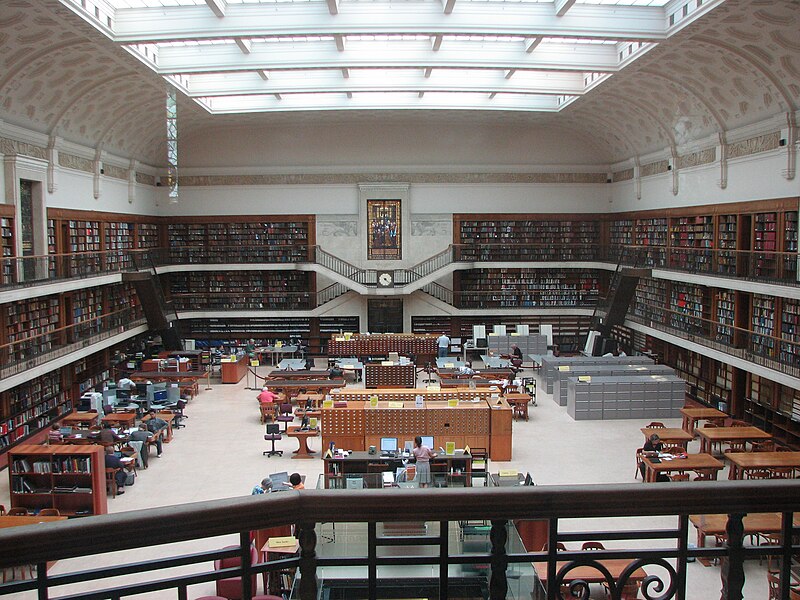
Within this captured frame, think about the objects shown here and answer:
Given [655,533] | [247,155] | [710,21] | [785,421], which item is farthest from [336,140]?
[655,533]

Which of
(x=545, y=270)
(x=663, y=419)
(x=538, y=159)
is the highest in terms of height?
(x=538, y=159)

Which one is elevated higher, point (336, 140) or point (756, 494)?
point (336, 140)

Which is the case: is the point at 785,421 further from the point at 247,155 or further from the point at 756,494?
the point at 247,155

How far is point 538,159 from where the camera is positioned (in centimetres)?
2188

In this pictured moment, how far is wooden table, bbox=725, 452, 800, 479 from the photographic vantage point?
916cm

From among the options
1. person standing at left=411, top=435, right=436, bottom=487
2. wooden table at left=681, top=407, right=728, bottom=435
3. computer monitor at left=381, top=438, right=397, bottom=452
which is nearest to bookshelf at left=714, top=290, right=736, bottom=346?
wooden table at left=681, top=407, right=728, bottom=435

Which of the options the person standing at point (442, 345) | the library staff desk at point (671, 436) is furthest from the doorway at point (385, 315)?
the library staff desk at point (671, 436)

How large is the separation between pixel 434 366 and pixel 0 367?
10674 mm

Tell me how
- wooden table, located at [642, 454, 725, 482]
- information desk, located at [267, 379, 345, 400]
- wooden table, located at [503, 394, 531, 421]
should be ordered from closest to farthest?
wooden table, located at [642, 454, 725, 482] → wooden table, located at [503, 394, 531, 421] → information desk, located at [267, 379, 345, 400]

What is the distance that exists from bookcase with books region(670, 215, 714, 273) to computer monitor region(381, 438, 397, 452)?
8.50m

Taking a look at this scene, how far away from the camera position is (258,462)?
11453 millimetres

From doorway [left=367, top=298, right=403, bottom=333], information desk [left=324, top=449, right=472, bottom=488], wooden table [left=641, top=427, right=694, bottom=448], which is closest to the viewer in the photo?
information desk [left=324, top=449, right=472, bottom=488]

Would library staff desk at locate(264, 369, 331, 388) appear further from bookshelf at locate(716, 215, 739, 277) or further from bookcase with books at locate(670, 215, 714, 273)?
bookshelf at locate(716, 215, 739, 277)

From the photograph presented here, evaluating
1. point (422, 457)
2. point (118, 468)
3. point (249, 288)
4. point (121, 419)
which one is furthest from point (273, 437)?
point (249, 288)
